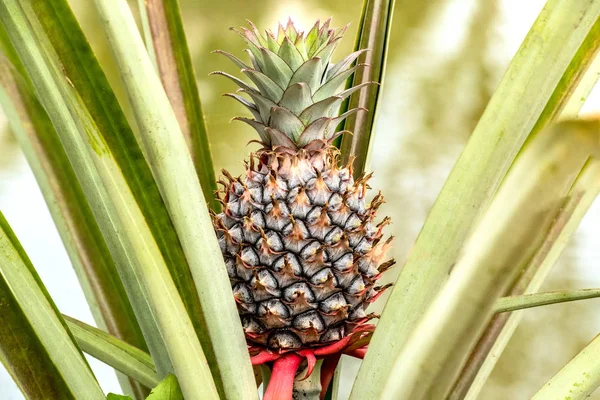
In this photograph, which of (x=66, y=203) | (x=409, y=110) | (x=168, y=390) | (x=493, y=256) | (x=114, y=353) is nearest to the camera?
(x=493, y=256)

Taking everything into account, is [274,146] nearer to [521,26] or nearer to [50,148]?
[50,148]

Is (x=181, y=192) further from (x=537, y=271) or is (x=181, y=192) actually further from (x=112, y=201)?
(x=537, y=271)

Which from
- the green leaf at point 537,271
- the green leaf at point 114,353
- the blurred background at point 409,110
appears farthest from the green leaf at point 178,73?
the blurred background at point 409,110

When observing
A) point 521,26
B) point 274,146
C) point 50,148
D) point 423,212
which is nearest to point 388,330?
point 274,146

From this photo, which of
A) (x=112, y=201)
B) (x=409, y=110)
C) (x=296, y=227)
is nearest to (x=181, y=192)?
(x=112, y=201)

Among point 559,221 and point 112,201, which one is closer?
point 112,201
